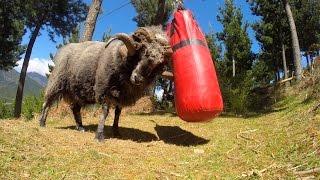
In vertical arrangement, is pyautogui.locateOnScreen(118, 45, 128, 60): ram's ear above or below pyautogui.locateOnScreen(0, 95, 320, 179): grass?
above

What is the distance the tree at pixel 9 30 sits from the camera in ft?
103

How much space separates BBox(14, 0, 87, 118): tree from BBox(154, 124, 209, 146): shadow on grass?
18.7 metres

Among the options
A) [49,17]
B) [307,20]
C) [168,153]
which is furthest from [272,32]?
[168,153]

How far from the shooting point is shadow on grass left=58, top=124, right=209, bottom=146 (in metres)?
11.6

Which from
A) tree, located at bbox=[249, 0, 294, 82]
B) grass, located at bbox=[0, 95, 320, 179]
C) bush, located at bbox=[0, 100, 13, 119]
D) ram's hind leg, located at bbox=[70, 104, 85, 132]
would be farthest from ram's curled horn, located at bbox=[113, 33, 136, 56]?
tree, located at bbox=[249, 0, 294, 82]

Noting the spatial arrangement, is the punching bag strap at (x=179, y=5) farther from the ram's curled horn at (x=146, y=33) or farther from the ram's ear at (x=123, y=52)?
the ram's ear at (x=123, y=52)

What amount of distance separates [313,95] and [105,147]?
7872 millimetres

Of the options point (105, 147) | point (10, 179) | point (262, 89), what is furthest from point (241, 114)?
point (262, 89)

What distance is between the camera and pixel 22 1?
105 feet

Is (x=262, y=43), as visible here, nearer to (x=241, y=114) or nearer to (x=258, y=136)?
(x=241, y=114)

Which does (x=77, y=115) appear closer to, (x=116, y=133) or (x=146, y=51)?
(x=116, y=133)

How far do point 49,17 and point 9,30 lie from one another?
2900mm

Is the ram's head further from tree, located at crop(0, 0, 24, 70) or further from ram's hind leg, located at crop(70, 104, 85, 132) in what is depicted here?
tree, located at crop(0, 0, 24, 70)

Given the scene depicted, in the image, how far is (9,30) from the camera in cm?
3206
